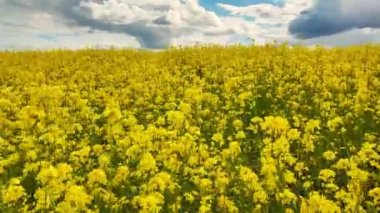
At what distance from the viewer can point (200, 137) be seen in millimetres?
8594

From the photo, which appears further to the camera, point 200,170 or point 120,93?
point 120,93

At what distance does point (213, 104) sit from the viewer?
34.1 feet

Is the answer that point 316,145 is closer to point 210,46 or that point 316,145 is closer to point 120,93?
point 120,93

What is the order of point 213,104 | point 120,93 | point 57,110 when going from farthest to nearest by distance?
point 120,93 → point 213,104 → point 57,110

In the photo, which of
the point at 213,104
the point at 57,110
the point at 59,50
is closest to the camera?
the point at 57,110

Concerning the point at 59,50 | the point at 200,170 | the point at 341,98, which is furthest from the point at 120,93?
the point at 59,50

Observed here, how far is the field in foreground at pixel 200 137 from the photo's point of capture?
5.49 meters

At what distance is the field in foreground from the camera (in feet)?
18.0

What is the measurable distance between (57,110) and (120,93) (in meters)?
3.99

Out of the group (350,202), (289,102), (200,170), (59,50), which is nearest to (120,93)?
(289,102)

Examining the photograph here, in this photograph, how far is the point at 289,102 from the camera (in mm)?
10609

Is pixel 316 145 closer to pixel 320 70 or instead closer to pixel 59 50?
pixel 320 70

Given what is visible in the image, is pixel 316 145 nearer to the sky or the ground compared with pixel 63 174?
nearer to the ground

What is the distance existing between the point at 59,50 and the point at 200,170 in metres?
18.0
